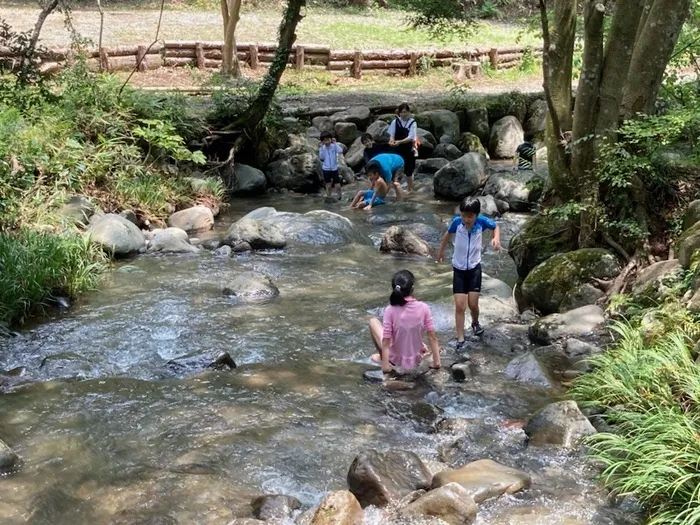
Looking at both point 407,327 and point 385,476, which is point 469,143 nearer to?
point 407,327

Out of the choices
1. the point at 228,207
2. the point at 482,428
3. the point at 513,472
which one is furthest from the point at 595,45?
the point at 228,207

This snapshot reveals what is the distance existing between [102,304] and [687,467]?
252 inches

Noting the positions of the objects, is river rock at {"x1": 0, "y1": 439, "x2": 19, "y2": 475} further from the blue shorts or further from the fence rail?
the fence rail

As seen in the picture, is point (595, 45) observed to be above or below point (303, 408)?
above

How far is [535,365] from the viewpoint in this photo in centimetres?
636

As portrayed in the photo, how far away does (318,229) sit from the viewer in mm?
11273

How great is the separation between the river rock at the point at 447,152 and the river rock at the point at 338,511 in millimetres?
13311

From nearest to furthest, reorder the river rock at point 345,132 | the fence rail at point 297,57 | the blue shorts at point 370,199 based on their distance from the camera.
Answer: the blue shorts at point 370,199
the river rock at point 345,132
the fence rail at point 297,57

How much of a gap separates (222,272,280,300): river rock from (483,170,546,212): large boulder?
5749 mm

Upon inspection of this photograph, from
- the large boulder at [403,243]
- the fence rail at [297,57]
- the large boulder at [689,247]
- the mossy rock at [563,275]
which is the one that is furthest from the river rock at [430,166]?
the large boulder at [689,247]

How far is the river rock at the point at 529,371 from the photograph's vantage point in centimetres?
622

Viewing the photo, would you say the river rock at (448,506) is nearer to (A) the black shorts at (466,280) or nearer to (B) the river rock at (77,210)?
(A) the black shorts at (466,280)

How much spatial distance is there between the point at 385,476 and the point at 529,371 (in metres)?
2.31

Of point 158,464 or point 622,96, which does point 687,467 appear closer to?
point 158,464
